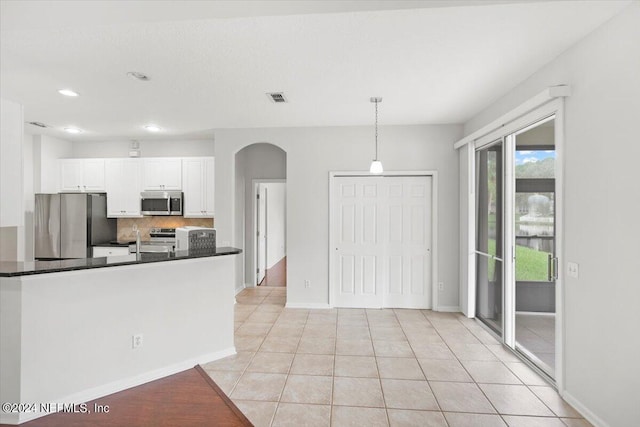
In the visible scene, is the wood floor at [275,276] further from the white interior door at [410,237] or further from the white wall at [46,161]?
the white wall at [46,161]

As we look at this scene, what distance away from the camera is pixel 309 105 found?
3.84m

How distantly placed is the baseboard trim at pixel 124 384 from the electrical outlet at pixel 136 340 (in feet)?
0.80

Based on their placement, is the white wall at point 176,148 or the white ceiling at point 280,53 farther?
the white wall at point 176,148

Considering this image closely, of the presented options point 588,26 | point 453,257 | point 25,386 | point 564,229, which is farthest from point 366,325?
point 588,26

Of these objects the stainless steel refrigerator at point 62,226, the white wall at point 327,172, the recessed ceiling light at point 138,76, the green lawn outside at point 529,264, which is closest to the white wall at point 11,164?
the recessed ceiling light at point 138,76

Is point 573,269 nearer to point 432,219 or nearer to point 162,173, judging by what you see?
point 432,219

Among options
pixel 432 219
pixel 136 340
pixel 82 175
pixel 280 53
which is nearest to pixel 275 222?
pixel 82 175

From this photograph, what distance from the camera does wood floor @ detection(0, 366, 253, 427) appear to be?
206 cm

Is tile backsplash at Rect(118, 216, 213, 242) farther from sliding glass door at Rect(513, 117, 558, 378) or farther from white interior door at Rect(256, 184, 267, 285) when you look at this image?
sliding glass door at Rect(513, 117, 558, 378)

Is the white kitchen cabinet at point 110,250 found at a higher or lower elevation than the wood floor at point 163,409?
higher

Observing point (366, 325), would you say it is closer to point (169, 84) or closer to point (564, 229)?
point (564, 229)

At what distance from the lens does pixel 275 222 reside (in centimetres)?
859

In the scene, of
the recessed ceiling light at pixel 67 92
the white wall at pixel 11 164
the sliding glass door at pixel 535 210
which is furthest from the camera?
the sliding glass door at pixel 535 210

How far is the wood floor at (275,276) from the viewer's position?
640 cm
